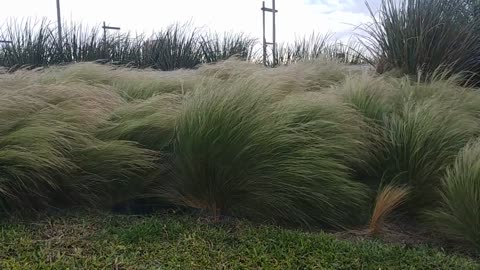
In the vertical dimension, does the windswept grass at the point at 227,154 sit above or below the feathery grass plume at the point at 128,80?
below

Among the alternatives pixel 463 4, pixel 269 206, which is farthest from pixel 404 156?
pixel 463 4

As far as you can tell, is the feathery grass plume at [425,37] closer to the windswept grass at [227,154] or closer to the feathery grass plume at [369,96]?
the feathery grass plume at [369,96]

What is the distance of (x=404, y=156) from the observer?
4020 mm

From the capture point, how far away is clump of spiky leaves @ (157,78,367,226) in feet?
11.3


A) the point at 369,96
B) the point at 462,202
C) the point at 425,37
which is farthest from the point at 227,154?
the point at 425,37

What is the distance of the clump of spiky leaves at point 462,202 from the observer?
3332 mm

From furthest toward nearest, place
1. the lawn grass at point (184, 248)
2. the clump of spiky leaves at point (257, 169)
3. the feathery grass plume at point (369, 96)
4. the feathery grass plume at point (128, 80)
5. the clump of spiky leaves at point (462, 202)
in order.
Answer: the feathery grass plume at point (128, 80) → the feathery grass plume at point (369, 96) → the clump of spiky leaves at point (257, 169) → the clump of spiky leaves at point (462, 202) → the lawn grass at point (184, 248)

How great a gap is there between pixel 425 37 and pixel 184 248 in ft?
18.4

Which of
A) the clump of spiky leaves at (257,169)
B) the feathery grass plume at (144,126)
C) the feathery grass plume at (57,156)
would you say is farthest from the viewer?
the feathery grass plume at (144,126)

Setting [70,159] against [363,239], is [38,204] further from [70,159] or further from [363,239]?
[363,239]

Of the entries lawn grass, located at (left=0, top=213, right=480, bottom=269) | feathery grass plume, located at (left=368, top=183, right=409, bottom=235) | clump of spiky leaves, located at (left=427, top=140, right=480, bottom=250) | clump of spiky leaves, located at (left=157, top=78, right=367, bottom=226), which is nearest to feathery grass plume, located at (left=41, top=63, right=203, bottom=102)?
clump of spiky leaves, located at (left=157, top=78, right=367, bottom=226)

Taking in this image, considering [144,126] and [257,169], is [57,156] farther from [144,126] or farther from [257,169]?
[257,169]

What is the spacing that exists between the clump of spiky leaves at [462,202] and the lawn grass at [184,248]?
270 millimetres

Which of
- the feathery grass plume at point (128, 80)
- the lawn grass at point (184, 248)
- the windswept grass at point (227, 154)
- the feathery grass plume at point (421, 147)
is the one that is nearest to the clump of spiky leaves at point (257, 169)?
the windswept grass at point (227, 154)
